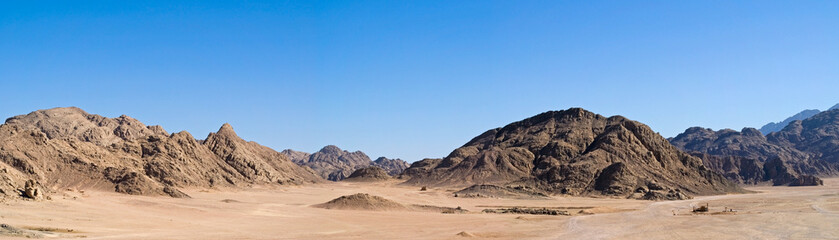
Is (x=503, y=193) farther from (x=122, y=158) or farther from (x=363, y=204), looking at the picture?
(x=122, y=158)

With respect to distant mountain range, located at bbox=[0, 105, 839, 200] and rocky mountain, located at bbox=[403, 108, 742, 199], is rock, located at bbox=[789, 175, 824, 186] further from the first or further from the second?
rocky mountain, located at bbox=[403, 108, 742, 199]

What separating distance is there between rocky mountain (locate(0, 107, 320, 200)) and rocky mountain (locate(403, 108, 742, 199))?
132 ft

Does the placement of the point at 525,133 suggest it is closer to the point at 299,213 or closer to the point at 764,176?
the point at 764,176

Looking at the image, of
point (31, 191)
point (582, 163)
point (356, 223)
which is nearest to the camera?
point (31, 191)

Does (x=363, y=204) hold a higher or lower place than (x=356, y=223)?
higher

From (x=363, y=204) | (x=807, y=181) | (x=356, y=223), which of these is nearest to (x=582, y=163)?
(x=363, y=204)

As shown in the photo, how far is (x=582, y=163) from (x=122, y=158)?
7443cm

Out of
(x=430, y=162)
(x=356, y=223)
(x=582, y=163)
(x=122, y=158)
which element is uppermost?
(x=430, y=162)

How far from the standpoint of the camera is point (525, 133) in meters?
162

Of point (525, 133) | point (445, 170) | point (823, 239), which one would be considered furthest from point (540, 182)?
point (823, 239)

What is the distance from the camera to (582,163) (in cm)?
11044

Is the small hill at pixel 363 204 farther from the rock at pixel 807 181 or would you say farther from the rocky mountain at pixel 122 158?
the rock at pixel 807 181

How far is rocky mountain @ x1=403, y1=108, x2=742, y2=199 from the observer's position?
101938 millimetres

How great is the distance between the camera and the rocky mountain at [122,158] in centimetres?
6662
